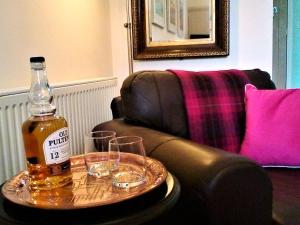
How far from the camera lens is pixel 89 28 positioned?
2.22 meters

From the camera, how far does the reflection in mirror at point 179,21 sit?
2227 mm

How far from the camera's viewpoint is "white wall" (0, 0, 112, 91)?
1.52m

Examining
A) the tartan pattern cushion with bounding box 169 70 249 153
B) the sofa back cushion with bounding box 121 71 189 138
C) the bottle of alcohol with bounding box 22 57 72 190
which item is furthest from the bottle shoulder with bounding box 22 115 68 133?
the tartan pattern cushion with bounding box 169 70 249 153

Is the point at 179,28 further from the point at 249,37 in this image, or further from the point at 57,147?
the point at 57,147

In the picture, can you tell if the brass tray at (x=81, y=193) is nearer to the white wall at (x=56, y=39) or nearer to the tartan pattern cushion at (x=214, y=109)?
the tartan pattern cushion at (x=214, y=109)

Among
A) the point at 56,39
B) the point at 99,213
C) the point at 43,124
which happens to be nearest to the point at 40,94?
the point at 43,124

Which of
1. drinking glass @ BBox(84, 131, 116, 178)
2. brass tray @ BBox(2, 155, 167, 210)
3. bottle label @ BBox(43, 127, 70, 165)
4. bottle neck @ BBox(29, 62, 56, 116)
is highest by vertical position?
bottle neck @ BBox(29, 62, 56, 116)

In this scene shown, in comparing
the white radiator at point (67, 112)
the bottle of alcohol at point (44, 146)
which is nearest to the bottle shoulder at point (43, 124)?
the bottle of alcohol at point (44, 146)

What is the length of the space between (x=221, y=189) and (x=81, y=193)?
388 mm

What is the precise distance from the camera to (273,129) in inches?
56.4

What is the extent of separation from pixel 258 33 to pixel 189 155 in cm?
149

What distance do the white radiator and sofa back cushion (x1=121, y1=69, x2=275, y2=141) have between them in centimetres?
41

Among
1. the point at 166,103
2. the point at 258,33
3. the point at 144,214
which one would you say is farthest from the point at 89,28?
the point at 144,214

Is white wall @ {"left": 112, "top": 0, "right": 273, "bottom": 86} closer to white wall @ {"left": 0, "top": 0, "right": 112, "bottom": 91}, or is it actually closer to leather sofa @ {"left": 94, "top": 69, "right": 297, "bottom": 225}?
white wall @ {"left": 0, "top": 0, "right": 112, "bottom": 91}
